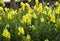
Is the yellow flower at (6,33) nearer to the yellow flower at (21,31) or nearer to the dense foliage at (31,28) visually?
the dense foliage at (31,28)

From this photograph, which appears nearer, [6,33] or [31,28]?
[6,33]

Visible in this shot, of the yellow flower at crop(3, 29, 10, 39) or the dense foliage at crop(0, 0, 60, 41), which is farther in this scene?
the dense foliage at crop(0, 0, 60, 41)

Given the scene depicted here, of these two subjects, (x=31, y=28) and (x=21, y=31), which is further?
(x=31, y=28)

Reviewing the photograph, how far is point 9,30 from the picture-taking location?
3533 mm

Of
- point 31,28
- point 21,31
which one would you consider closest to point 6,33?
point 21,31

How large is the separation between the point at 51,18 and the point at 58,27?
0.18 meters

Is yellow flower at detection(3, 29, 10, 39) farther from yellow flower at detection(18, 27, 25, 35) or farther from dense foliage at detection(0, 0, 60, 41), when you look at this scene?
yellow flower at detection(18, 27, 25, 35)

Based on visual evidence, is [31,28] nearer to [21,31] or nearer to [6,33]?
[21,31]

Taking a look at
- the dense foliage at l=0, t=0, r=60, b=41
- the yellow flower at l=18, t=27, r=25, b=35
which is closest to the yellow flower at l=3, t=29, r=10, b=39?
the dense foliage at l=0, t=0, r=60, b=41

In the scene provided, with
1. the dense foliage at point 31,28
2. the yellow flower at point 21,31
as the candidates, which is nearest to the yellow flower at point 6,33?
the dense foliage at point 31,28

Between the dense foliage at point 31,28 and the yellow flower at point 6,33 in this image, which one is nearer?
the yellow flower at point 6,33

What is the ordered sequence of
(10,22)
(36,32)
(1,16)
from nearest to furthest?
(36,32) < (10,22) < (1,16)

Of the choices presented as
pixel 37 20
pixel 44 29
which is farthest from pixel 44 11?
pixel 44 29

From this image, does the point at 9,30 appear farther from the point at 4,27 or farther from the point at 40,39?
the point at 40,39
